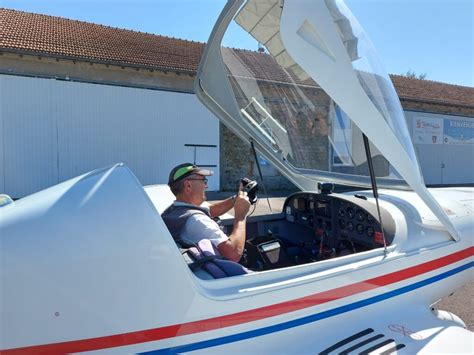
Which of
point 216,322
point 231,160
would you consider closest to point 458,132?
point 231,160

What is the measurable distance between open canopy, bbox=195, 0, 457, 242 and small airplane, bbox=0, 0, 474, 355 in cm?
1

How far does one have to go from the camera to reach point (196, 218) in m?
1.88

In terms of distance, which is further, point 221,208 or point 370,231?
point 221,208

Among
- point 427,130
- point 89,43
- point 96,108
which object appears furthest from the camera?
point 427,130

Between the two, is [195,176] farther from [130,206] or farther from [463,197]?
[463,197]

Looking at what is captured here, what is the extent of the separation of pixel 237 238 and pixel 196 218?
0.28 metres

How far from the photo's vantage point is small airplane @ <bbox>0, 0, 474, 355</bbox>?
1.18 meters

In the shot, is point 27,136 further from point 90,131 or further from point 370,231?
point 370,231

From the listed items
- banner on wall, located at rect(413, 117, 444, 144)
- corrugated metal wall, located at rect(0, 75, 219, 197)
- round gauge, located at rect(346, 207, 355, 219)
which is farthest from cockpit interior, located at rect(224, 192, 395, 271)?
banner on wall, located at rect(413, 117, 444, 144)

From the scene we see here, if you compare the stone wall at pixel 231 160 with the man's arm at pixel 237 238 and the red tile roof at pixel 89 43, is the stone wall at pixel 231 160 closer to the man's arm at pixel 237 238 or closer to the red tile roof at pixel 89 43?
the red tile roof at pixel 89 43

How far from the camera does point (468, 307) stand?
10.5 feet

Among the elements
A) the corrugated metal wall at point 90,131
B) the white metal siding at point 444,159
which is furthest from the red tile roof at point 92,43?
the white metal siding at point 444,159

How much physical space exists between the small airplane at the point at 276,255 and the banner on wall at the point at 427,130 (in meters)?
15.8

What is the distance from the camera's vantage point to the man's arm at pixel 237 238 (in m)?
1.76
